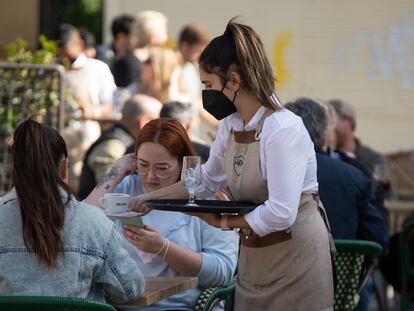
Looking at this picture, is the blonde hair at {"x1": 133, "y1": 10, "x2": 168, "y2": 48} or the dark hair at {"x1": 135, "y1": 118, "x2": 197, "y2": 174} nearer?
the dark hair at {"x1": 135, "y1": 118, "x2": 197, "y2": 174}

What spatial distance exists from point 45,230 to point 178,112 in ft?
9.39

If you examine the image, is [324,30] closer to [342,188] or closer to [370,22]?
[370,22]

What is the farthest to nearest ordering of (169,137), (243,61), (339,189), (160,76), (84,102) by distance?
(84,102) → (160,76) → (339,189) → (169,137) → (243,61)

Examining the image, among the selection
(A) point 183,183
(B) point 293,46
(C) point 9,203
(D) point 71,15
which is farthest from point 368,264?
(D) point 71,15

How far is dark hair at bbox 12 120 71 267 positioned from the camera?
3.61 metres

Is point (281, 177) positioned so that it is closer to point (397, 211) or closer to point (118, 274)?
point (118, 274)

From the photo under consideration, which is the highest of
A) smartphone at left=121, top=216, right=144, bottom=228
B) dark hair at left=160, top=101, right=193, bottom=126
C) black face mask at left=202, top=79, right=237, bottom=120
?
black face mask at left=202, top=79, right=237, bottom=120

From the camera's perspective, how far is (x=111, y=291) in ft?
12.5

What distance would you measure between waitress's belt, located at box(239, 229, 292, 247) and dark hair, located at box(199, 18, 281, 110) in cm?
46

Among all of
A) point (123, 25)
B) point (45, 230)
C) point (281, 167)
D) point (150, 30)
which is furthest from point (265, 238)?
point (123, 25)

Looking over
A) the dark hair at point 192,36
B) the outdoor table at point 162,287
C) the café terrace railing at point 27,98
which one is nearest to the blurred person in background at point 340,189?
the outdoor table at point 162,287

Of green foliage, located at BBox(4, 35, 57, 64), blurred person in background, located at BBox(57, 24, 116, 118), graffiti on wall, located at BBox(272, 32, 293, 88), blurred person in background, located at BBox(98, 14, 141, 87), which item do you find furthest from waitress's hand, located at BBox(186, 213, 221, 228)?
graffiti on wall, located at BBox(272, 32, 293, 88)

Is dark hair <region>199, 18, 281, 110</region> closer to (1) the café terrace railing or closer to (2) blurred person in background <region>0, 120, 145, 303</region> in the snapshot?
(2) blurred person in background <region>0, 120, 145, 303</region>

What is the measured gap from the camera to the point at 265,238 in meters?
3.80
